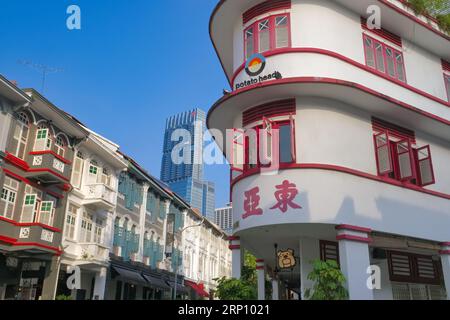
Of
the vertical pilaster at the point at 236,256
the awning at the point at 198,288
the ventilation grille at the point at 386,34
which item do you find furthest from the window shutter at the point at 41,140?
the awning at the point at 198,288

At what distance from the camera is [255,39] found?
14.5 meters

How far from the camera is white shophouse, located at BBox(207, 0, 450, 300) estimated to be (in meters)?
12.4

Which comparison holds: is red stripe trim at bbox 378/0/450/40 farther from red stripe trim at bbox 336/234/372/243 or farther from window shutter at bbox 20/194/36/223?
window shutter at bbox 20/194/36/223

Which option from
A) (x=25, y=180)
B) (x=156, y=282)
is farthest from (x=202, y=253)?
(x=25, y=180)

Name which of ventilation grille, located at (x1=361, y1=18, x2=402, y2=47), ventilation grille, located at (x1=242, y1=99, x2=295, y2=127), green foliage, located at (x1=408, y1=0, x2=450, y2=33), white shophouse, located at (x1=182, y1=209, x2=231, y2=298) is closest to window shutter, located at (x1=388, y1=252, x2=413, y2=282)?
ventilation grille, located at (x1=242, y1=99, x2=295, y2=127)

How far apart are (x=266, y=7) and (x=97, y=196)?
1622 cm

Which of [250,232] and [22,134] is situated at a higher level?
[22,134]

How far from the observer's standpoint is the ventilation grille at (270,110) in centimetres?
1336
